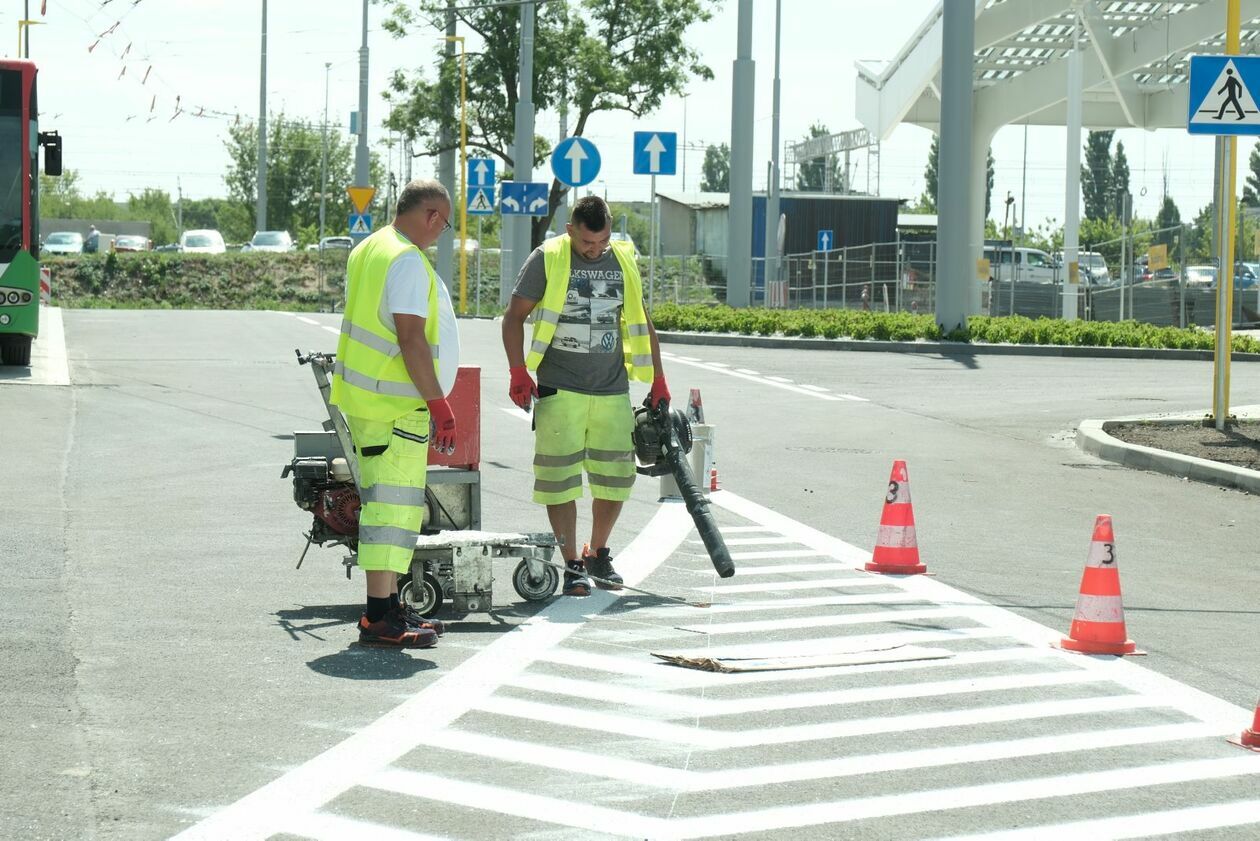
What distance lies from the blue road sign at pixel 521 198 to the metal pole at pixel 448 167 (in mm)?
6862

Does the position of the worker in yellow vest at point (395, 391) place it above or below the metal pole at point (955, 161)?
below

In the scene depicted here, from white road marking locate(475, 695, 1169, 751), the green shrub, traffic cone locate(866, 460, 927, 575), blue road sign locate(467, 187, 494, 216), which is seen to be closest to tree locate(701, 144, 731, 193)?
blue road sign locate(467, 187, 494, 216)

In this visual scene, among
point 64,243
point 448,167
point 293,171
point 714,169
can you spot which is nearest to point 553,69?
point 448,167

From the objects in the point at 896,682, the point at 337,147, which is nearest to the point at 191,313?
the point at 896,682

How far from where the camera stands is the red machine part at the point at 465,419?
8.24 m

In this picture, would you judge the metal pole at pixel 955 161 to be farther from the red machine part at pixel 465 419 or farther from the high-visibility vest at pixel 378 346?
the high-visibility vest at pixel 378 346

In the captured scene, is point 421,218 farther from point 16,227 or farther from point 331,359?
point 16,227

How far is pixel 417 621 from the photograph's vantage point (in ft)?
23.4

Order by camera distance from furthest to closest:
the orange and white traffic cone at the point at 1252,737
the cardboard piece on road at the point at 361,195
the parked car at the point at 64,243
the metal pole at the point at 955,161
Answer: the parked car at the point at 64,243 → the cardboard piece on road at the point at 361,195 → the metal pole at the point at 955,161 → the orange and white traffic cone at the point at 1252,737

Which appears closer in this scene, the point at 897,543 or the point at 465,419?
the point at 465,419

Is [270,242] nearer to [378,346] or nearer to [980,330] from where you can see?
[980,330]

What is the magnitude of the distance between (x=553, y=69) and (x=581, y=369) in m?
49.7

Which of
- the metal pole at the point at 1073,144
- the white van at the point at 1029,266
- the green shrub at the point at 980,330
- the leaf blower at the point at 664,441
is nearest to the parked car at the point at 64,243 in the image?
the white van at the point at 1029,266

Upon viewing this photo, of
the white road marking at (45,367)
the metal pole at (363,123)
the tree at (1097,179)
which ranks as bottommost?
the white road marking at (45,367)
